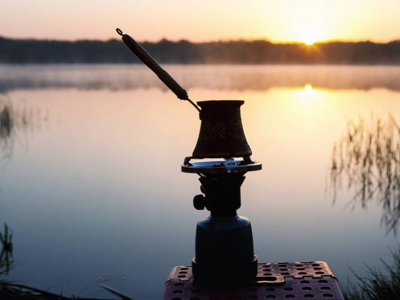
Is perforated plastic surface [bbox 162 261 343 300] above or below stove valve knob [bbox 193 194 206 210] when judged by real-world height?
below

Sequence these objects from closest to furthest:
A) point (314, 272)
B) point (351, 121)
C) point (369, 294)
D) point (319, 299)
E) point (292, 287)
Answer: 1. point (319, 299)
2. point (292, 287)
3. point (314, 272)
4. point (369, 294)
5. point (351, 121)

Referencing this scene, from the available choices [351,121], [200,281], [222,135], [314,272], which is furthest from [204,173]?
[351,121]

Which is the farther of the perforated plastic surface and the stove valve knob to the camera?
the stove valve knob

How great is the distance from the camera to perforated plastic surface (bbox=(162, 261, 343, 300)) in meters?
2.54

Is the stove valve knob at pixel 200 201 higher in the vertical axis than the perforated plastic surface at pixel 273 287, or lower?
higher

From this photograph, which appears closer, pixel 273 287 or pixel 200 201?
pixel 273 287

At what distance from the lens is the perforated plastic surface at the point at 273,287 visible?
2.54 metres

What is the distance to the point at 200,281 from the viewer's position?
271 centimetres

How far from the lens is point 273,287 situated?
265 centimetres

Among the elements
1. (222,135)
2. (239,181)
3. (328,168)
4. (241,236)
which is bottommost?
(328,168)

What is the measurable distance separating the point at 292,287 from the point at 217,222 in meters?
0.41

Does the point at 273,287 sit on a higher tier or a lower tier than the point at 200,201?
lower

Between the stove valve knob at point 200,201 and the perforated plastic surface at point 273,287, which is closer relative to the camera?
the perforated plastic surface at point 273,287

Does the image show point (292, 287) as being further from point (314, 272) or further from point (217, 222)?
point (217, 222)
